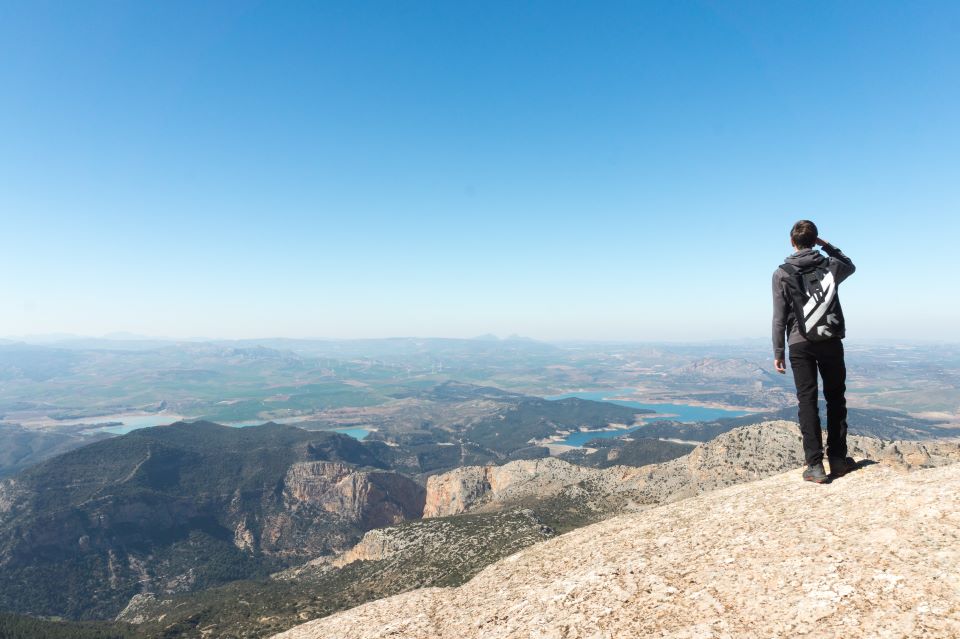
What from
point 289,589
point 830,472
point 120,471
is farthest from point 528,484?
point 120,471

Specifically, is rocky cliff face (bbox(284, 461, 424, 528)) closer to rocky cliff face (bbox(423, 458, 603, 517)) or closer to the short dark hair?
rocky cliff face (bbox(423, 458, 603, 517))

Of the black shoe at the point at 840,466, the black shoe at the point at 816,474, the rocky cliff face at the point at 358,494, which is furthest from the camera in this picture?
the rocky cliff face at the point at 358,494

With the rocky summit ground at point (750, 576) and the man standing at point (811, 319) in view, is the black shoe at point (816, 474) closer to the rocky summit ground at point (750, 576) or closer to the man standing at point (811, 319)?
the rocky summit ground at point (750, 576)

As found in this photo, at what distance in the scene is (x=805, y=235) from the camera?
10.7 meters

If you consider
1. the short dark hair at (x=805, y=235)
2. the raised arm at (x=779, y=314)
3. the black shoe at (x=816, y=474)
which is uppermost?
the short dark hair at (x=805, y=235)

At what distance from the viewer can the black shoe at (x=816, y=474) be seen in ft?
38.5

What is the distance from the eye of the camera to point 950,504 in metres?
9.08

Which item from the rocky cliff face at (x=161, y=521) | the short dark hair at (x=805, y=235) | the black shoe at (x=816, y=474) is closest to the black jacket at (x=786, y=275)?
the short dark hair at (x=805, y=235)

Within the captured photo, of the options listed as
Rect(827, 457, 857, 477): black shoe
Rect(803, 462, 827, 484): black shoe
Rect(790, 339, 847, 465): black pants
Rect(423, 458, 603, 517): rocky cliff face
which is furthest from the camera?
Rect(423, 458, 603, 517): rocky cliff face

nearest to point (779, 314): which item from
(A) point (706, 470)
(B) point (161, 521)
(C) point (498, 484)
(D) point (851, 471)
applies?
(D) point (851, 471)

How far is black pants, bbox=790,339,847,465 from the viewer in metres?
10.2

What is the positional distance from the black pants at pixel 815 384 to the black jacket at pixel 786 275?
0.36m

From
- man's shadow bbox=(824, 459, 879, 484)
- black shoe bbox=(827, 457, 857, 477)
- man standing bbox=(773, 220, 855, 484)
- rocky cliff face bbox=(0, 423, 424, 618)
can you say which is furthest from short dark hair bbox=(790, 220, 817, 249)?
rocky cliff face bbox=(0, 423, 424, 618)

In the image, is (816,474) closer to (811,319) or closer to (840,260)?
(811,319)
